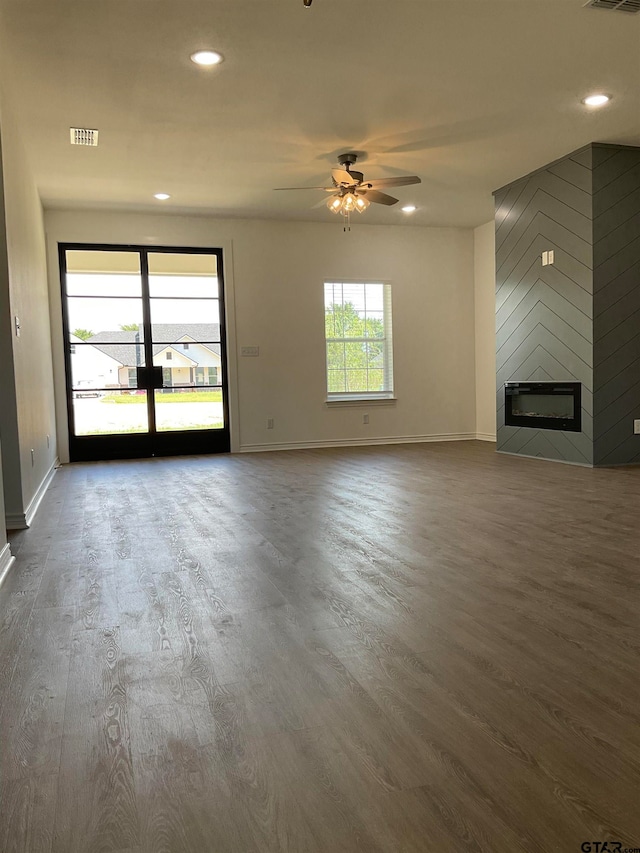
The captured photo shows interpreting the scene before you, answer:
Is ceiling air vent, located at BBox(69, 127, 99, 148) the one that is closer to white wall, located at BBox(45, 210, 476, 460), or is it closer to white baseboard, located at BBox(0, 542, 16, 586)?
A: white wall, located at BBox(45, 210, 476, 460)

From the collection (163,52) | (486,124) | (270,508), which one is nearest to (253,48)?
(163,52)

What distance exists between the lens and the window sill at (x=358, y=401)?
8.11 m

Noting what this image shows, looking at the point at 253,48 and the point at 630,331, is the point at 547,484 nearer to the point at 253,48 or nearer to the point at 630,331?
the point at 630,331

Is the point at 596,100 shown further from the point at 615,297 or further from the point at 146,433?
the point at 146,433

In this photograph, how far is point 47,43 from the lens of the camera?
3676 mm

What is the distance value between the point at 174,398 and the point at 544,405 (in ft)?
14.1

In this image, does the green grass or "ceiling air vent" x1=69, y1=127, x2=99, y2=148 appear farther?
the green grass

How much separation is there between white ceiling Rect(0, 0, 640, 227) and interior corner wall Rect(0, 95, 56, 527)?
43 centimetres

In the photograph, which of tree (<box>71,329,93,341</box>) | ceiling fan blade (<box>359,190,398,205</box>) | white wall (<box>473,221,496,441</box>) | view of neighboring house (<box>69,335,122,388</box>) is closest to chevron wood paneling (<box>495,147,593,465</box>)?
white wall (<box>473,221,496,441</box>)

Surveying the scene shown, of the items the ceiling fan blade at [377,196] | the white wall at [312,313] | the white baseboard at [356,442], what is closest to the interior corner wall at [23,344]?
the white wall at [312,313]

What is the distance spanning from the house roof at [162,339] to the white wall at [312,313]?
0.93 ft

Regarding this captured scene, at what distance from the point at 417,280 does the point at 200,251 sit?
2901 millimetres

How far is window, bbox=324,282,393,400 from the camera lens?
814 centimetres

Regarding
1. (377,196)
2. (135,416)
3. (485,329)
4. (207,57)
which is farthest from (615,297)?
(135,416)
